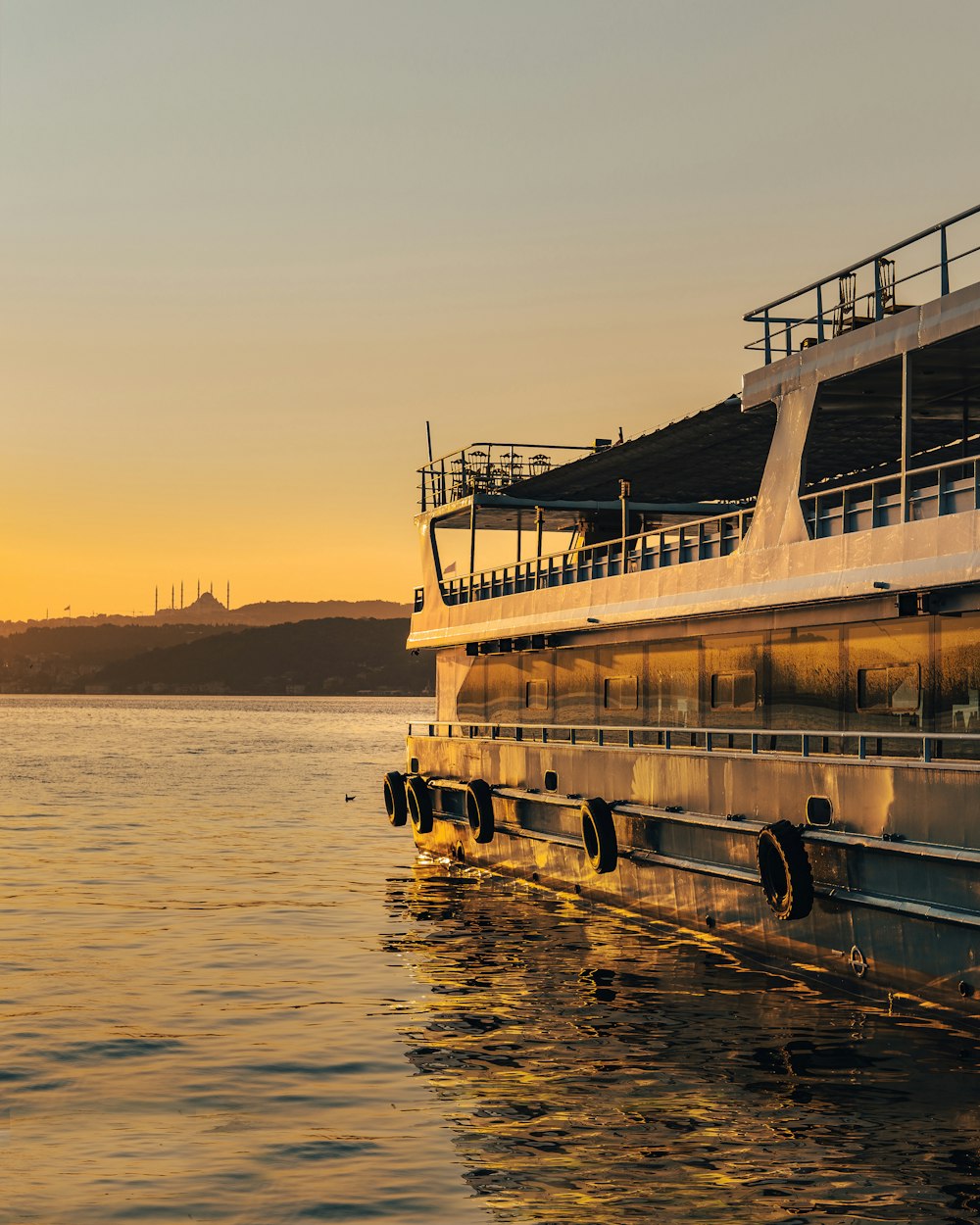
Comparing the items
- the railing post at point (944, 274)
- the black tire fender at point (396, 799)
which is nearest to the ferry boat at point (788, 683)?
the railing post at point (944, 274)

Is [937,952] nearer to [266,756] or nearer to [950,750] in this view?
[950,750]

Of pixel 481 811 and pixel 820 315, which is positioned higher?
pixel 820 315

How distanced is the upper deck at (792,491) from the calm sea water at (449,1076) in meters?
5.28

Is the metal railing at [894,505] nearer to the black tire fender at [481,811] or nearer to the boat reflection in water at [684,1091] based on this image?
the boat reflection in water at [684,1091]

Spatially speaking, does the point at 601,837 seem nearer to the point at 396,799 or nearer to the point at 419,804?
the point at 419,804

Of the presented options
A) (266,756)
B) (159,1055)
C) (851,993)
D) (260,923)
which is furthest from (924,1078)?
(266,756)

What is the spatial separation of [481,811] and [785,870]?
13.1m

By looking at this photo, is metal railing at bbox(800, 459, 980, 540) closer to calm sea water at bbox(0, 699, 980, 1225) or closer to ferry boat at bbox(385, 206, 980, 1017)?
ferry boat at bbox(385, 206, 980, 1017)

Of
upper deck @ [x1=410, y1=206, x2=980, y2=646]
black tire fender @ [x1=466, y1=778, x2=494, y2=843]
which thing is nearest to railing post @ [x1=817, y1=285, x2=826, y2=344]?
upper deck @ [x1=410, y1=206, x2=980, y2=646]

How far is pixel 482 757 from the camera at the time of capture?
3253 centimetres

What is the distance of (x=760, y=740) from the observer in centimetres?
2289

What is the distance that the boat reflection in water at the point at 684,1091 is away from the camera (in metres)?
12.2

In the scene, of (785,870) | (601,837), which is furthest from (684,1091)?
(601,837)

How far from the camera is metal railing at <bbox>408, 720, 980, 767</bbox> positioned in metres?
18.1
